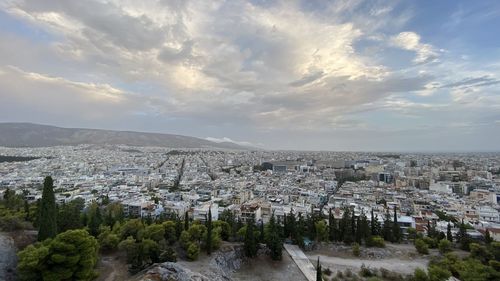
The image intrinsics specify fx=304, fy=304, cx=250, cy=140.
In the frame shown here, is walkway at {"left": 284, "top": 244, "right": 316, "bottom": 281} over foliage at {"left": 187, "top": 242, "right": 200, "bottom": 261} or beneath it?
beneath

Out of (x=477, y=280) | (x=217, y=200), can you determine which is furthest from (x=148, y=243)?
(x=217, y=200)

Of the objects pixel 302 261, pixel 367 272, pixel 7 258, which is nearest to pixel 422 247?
pixel 367 272

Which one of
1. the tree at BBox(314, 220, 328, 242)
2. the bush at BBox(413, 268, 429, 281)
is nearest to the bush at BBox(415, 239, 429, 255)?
the bush at BBox(413, 268, 429, 281)

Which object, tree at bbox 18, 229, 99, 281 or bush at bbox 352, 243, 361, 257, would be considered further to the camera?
bush at bbox 352, 243, 361, 257

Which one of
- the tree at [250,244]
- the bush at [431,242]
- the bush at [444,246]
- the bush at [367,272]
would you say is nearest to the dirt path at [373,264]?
Result: the bush at [367,272]

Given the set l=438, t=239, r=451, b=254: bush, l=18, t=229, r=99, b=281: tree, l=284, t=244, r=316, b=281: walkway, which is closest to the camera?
l=18, t=229, r=99, b=281: tree

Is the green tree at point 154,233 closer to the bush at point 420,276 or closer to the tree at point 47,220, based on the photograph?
the tree at point 47,220

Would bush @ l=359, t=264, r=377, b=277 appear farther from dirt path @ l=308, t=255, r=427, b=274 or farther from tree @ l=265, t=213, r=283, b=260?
tree @ l=265, t=213, r=283, b=260
